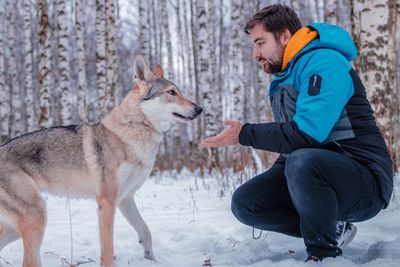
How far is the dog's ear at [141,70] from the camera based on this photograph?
3.68 metres

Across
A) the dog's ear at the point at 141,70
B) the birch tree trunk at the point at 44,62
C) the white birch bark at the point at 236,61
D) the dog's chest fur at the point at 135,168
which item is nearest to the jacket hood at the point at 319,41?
the dog's chest fur at the point at 135,168

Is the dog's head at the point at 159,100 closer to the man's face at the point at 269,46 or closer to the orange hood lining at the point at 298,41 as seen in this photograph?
the man's face at the point at 269,46

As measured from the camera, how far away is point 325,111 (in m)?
2.24

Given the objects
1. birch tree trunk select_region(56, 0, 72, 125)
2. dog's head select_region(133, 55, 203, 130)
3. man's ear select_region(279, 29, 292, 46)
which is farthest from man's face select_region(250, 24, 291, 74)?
birch tree trunk select_region(56, 0, 72, 125)

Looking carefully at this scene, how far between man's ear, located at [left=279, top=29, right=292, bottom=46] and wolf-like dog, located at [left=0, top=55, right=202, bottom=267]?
3.77 ft

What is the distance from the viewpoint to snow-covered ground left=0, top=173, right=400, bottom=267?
9.21 feet

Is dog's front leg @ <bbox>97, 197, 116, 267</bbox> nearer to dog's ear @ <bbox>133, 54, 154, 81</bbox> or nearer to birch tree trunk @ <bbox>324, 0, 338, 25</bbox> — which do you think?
dog's ear @ <bbox>133, 54, 154, 81</bbox>

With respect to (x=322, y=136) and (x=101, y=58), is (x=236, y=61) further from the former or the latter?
(x=322, y=136)

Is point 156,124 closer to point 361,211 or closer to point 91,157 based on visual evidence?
point 91,157

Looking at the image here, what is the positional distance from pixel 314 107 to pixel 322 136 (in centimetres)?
18

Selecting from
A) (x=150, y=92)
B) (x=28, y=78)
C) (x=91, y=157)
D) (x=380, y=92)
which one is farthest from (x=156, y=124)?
(x=28, y=78)

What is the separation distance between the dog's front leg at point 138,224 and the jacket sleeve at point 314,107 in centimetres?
142

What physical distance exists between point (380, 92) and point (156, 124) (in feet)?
10.7

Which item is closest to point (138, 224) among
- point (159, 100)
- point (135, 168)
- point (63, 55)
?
point (135, 168)
